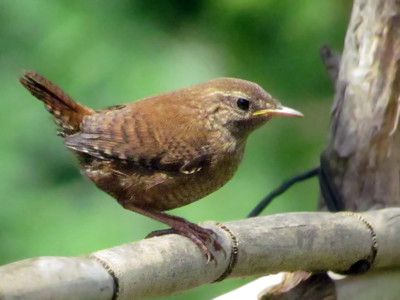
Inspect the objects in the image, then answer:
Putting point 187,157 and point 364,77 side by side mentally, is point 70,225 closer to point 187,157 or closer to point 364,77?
point 187,157

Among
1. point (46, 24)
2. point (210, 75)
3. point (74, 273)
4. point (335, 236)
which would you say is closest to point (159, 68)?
point (210, 75)

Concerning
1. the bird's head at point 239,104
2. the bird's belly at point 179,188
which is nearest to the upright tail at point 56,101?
the bird's belly at point 179,188

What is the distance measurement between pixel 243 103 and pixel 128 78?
876 mm

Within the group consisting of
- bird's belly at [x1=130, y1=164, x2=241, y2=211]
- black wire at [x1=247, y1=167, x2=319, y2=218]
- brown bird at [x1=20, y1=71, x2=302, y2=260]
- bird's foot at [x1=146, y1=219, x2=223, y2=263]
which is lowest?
black wire at [x1=247, y1=167, x2=319, y2=218]

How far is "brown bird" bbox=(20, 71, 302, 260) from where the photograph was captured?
11.7 ft

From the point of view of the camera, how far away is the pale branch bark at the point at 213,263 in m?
2.65

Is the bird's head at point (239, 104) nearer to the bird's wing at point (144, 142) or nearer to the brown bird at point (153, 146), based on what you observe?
the brown bird at point (153, 146)

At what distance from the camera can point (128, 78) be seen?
457 centimetres

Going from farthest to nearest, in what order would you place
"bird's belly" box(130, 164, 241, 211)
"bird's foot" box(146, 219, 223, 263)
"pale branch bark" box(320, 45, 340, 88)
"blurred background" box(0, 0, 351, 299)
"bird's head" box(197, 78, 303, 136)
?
"blurred background" box(0, 0, 351, 299)
"pale branch bark" box(320, 45, 340, 88)
"bird's head" box(197, 78, 303, 136)
"bird's belly" box(130, 164, 241, 211)
"bird's foot" box(146, 219, 223, 263)

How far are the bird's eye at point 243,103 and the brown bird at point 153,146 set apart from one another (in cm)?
7

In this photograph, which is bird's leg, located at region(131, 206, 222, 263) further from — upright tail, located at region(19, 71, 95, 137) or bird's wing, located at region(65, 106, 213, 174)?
upright tail, located at region(19, 71, 95, 137)

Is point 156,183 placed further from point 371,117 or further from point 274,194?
point 371,117

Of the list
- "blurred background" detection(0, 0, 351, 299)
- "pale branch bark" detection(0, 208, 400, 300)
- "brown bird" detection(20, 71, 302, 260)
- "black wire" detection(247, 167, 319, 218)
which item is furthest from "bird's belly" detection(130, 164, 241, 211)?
"blurred background" detection(0, 0, 351, 299)

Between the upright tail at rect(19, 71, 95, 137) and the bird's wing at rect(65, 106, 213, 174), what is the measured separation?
0.05 meters
